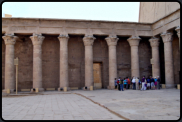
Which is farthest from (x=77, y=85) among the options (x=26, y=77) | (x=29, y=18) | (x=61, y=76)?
(x=29, y=18)

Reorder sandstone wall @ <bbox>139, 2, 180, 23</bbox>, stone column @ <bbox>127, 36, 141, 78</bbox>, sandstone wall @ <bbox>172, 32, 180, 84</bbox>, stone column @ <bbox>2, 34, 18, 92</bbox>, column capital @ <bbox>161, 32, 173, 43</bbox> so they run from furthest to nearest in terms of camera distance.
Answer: sandstone wall @ <bbox>139, 2, 180, 23</bbox> → sandstone wall @ <bbox>172, 32, 180, 84</bbox> → stone column @ <bbox>127, 36, 141, 78</bbox> → column capital @ <bbox>161, 32, 173, 43</bbox> → stone column @ <bbox>2, 34, 18, 92</bbox>

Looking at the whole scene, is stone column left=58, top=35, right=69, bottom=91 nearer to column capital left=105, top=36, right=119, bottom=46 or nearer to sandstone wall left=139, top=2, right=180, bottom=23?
column capital left=105, top=36, right=119, bottom=46

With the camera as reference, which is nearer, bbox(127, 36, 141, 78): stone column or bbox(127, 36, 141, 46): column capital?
bbox(127, 36, 141, 78): stone column

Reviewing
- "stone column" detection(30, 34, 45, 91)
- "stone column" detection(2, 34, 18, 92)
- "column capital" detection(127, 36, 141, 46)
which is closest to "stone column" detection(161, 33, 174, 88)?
"column capital" detection(127, 36, 141, 46)

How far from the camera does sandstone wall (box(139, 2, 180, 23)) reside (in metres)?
27.1

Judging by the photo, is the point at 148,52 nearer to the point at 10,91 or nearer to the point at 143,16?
the point at 143,16

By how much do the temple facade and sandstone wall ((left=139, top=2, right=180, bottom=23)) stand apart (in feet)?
11.1

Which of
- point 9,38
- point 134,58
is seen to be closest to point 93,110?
point 134,58

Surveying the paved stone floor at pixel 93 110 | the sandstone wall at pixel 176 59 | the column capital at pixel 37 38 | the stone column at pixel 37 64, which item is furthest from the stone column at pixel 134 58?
the paved stone floor at pixel 93 110

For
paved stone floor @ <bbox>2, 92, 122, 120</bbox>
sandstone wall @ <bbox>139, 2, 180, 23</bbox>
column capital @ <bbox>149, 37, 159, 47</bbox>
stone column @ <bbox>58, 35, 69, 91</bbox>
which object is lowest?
paved stone floor @ <bbox>2, 92, 122, 120</bbox>

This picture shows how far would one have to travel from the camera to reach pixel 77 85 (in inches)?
1064

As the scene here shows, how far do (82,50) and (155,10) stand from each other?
41.9 ft

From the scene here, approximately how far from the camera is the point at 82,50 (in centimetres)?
2753

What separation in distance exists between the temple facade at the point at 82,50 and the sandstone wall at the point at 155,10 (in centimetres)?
339
